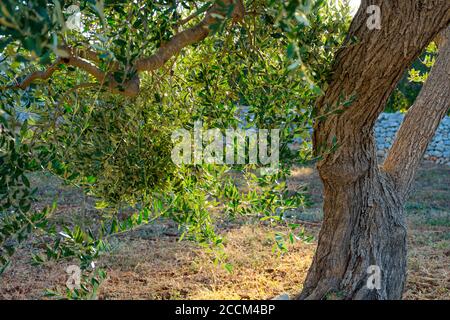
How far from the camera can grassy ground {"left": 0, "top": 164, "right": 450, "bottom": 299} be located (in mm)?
3947

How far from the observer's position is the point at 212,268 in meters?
4.39

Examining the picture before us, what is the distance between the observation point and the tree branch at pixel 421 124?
3.30 m

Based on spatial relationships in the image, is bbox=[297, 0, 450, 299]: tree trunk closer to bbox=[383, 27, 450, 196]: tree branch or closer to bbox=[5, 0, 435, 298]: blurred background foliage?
bbox=[383, 27, 450, 196]: tree branch

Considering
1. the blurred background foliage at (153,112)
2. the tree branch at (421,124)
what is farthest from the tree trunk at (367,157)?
the blurred background foliage at (153,112)

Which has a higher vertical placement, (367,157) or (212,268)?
(367,157)

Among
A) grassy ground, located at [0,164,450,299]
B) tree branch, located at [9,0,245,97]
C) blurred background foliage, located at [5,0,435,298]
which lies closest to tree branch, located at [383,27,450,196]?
grassy ground, located at [0,164,450,299]

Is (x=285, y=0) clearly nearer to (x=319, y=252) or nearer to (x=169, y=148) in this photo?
(x=169, y=148)

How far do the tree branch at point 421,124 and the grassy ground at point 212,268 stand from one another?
939 mm

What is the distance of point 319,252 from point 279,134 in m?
1.04

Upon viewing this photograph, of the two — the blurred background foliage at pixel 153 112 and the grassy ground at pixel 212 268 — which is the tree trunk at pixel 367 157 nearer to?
the blurred background foliage at pixel 153 112

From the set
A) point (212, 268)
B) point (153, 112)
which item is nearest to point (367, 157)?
point (153, 112)

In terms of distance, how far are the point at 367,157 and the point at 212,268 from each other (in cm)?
204

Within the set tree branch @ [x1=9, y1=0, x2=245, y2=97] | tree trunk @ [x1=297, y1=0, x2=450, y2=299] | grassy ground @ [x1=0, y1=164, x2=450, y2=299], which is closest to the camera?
tree branch @ [x1=9, y1=0, x2=245, y2=97]

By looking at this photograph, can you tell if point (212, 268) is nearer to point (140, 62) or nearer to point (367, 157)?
point (367, 157)
